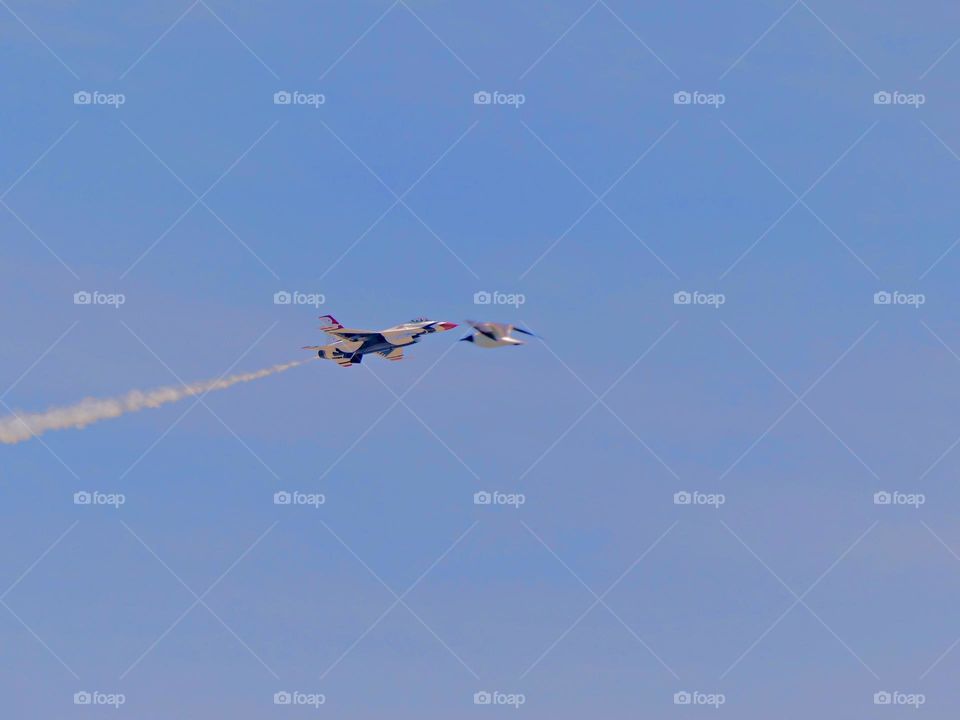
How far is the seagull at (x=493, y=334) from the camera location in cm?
16838

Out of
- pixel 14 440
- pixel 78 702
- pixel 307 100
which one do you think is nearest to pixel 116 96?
pixel 307 100

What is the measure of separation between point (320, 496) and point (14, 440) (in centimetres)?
2146

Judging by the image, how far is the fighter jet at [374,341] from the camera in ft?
611

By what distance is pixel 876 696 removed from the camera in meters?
183

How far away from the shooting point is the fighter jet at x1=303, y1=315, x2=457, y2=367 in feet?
611

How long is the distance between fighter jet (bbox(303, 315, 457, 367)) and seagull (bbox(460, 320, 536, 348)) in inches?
646

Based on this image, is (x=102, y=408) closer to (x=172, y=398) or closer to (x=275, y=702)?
(x=172, y=398)

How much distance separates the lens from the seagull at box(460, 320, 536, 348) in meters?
168

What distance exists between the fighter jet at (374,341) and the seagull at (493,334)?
16396mm

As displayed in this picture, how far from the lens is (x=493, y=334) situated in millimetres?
168625

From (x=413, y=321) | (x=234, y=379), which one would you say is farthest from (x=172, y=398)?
(x=413, y=321)

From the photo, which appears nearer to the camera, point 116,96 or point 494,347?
point 494,347

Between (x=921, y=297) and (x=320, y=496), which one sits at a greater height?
(x=921, y=297)

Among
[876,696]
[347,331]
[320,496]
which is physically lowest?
[876,696]
